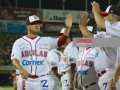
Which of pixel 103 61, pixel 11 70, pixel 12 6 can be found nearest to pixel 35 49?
pixel 103 61

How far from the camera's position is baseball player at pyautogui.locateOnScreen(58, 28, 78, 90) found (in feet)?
25.6

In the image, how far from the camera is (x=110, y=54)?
5.42 meters

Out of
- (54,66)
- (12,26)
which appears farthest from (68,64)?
(12,26)

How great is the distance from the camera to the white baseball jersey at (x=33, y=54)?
7.16m

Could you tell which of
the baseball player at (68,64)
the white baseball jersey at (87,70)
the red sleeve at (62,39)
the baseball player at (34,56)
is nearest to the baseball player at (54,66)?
the baseball player at (68,64)

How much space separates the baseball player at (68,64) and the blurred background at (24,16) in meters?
15.6

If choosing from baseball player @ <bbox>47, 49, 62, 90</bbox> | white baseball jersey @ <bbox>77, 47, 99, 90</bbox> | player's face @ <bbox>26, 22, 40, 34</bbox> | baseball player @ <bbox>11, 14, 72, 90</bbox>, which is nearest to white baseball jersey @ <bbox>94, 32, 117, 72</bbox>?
white baseball jersey @ <bbox>77, 47, 99, 90</bbox>

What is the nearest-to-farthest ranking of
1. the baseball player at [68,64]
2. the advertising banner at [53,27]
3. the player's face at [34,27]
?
the player's face at [34,27] → the baseball player at [68,64] → the advertising banner at [53,27]

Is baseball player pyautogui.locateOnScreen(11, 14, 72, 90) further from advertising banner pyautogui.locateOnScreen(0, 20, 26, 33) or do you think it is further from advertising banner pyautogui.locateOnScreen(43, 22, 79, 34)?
advertising banner pyautogui.locateOnScreen(43, 22, 79, 34)

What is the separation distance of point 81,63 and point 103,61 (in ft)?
3.89

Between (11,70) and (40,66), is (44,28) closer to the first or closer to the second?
(11,70)

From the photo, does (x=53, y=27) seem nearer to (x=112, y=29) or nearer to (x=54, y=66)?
(x=54, y=66)

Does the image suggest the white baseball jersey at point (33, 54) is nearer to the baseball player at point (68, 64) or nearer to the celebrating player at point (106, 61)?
the baseball player at point (68, 64)

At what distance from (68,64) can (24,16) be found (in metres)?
17.2
